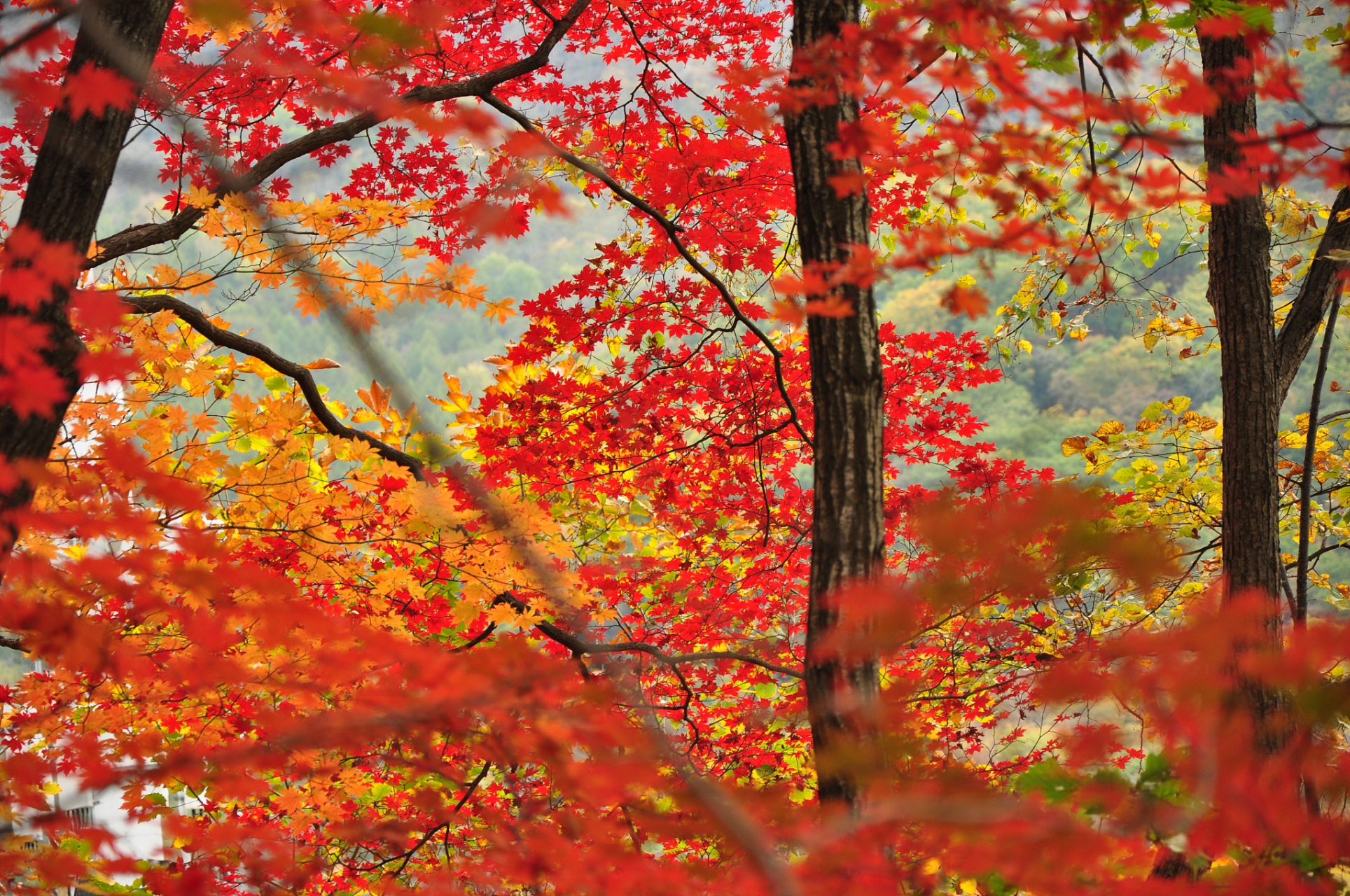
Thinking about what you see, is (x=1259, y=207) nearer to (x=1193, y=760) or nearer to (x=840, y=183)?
(x=840, y=183)

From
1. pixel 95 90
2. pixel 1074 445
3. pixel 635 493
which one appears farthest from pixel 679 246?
pixel 635 493

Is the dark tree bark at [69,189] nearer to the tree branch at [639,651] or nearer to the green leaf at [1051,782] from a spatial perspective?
the tree branch at [639,651]

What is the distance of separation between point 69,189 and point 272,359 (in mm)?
1393

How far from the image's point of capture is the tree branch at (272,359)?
3.17m

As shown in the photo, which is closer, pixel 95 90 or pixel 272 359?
pixel 95 90

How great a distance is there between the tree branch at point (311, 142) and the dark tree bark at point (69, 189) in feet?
2.10

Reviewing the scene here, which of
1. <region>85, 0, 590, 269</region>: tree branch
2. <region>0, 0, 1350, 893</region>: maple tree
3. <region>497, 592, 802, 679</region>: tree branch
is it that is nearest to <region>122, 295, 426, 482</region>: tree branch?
<region>0, 0, 1350, 893</region>: maple tree

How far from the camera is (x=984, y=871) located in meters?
1.67

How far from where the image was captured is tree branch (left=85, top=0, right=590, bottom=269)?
3.24 m

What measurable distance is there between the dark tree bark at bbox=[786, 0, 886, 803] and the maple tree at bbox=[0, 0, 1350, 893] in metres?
0.01

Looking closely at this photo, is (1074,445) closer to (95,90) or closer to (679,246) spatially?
(679,246)

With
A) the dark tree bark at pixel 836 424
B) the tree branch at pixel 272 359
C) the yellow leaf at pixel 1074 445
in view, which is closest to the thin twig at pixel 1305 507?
the yellow leaf at pixel 1074 445

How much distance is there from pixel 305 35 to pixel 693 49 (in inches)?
89.3

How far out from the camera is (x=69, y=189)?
234 centimetres
